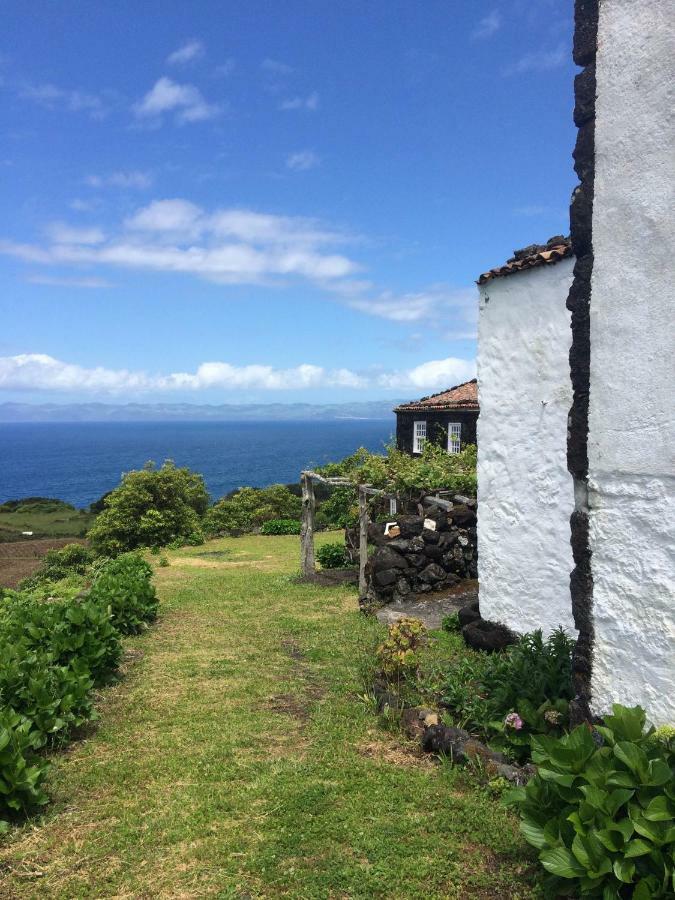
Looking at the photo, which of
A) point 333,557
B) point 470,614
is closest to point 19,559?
point 333,557

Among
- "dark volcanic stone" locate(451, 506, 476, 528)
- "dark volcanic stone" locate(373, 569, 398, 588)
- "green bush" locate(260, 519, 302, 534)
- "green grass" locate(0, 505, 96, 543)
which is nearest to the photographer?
"dark volcanic stone" locate(373, 569, 398, 588)

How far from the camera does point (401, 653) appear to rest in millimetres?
8562

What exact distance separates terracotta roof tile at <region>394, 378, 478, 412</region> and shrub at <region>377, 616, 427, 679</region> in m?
19.0

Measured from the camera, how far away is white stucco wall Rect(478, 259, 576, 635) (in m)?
8.52

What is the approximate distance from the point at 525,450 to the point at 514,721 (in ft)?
12.4

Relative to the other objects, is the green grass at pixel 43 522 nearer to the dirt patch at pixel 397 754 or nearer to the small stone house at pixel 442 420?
the small stone house at pixel 442 420

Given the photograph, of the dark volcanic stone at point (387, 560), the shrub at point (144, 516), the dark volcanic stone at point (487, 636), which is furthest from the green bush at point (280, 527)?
the dark volcanic stone at point (487, 636)

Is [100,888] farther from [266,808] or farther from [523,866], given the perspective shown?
[523,866]

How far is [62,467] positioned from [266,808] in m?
158

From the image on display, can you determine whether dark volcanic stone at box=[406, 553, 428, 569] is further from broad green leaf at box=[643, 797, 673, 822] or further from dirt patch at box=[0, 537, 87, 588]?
dirt patch at box=[0, 537, 87, 588]

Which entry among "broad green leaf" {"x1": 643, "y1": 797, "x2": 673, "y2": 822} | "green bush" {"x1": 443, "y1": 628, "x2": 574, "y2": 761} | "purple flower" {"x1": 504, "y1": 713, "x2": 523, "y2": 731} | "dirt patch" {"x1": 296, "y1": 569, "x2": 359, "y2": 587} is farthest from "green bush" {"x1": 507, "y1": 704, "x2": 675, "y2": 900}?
"dirt patch" {"x1": 296, "y1": 569, "x2": 359, "y2": 587}

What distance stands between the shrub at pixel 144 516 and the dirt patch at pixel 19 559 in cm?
259

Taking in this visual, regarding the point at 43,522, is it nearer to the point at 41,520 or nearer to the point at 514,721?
the point at 41,520

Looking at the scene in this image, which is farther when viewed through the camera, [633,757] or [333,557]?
[333,557]
